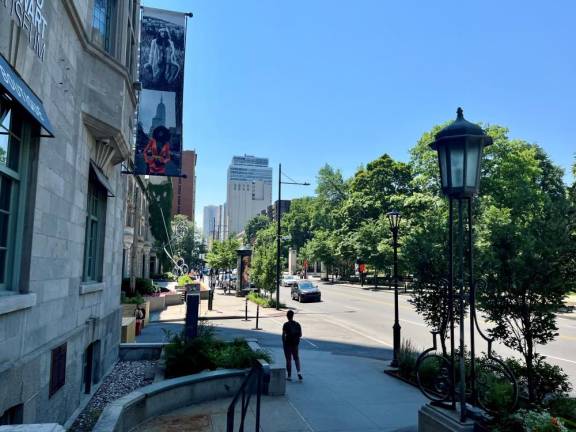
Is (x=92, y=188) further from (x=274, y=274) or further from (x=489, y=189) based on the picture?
(x=489, y=189)

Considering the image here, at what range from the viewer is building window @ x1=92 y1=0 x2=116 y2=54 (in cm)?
880

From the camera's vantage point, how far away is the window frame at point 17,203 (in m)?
5.12

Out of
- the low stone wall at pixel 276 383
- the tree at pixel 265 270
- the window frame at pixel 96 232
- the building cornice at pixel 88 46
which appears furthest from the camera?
the tree at pixel 265 270

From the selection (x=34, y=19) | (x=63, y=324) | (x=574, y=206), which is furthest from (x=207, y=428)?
(x=574, y=206)

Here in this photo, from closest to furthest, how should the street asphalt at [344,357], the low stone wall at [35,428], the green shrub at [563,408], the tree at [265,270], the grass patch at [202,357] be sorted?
the low stone wall at [35,428]
the green shrub at [563,408]
the street asphalt at [344,357]
the grass patch at [202,357]
the tree at [265,270]

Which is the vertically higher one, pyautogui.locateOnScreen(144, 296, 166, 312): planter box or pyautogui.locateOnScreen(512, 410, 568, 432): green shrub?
pyautogui.locateOnScreen(512, 410, 568, 432): green shrub

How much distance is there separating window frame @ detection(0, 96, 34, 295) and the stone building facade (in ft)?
0.04

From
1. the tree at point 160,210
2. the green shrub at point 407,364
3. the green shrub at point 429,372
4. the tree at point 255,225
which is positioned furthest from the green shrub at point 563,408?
the tree at point 255,225

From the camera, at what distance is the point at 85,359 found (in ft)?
28.6

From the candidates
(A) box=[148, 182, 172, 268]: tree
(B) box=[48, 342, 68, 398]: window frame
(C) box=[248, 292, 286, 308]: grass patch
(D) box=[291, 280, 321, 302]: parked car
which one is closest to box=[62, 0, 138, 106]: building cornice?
(B) box=[48, 342, 68, 398]: window frame

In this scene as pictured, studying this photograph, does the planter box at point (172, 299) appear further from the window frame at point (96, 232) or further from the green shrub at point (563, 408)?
the green shrub at point (563, 408)

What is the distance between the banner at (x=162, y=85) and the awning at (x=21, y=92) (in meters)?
6.86

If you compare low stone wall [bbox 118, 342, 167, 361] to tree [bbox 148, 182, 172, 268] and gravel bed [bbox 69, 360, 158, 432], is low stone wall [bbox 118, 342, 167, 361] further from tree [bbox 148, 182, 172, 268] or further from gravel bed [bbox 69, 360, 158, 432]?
tree [bbox 148, 182, 172, 268]

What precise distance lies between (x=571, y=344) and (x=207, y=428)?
1521 centimetres
